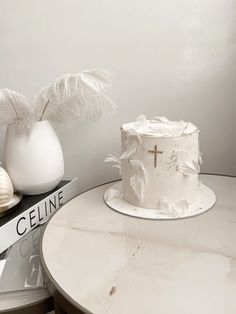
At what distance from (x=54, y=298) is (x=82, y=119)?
54 centimetres

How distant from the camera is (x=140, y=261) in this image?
0.53m

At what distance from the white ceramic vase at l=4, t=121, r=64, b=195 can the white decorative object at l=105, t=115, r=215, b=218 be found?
189mm

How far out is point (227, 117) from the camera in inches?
34.9

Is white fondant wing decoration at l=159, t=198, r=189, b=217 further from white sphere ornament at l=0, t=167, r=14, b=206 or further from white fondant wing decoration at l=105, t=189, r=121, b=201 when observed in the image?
white sphere ornament at l=0, t=167, r=14, b=206

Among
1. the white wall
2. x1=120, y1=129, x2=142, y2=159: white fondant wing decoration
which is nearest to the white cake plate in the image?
x1=120, y1=129, x2=142, y2=159: white fondant wing decoration

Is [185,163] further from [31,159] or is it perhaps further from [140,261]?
[31,159]

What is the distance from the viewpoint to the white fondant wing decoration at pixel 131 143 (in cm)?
65

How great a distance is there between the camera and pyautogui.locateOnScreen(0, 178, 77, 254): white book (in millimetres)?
657

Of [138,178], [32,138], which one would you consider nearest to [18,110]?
[32,138]

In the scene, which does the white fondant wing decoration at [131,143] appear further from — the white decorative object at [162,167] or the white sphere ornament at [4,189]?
the white sphere ornament at [4,189]

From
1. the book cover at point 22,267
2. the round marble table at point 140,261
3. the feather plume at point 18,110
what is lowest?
the book cover at point 22,267

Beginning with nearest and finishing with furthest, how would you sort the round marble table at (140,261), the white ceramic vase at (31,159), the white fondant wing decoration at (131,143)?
the round marble table at (140,261), the white fondant wing decoration at (131,143), the white ceramic vase at (31,159)

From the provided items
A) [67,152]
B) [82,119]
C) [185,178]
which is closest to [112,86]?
[82,119]

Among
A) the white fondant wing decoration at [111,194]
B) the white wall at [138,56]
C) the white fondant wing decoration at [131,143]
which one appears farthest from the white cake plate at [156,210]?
the white wall at [138,56]
